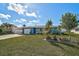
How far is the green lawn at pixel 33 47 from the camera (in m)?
3.08

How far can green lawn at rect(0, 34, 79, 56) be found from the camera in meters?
3.08

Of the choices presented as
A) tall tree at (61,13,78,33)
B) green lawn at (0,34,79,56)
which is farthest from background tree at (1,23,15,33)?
tall tree at (61,13,78,33)

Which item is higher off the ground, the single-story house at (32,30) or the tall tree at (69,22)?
the tall tree at (69,22)

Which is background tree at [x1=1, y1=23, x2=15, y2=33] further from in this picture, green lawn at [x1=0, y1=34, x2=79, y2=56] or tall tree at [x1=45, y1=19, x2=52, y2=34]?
tall tree at [x1=45, y1=19, x2=52, y2=34]

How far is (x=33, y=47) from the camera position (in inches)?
122

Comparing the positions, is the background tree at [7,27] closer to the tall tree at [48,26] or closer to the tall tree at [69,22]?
the tall tree at [48,26]

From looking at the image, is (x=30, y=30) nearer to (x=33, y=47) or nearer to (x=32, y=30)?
(x=32, y=30)

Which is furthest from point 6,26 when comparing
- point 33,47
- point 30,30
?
point 33,47

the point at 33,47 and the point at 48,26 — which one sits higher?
the point at 48,26

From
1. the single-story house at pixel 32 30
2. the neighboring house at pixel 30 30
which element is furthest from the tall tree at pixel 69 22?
the neighboring house at pixel 30 30

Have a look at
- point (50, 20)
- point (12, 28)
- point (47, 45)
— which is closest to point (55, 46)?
point (47, 45)

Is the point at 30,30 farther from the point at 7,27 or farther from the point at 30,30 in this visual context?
the point at 7,27

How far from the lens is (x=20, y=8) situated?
3109 millimetres

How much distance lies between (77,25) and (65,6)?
244 millimetres
